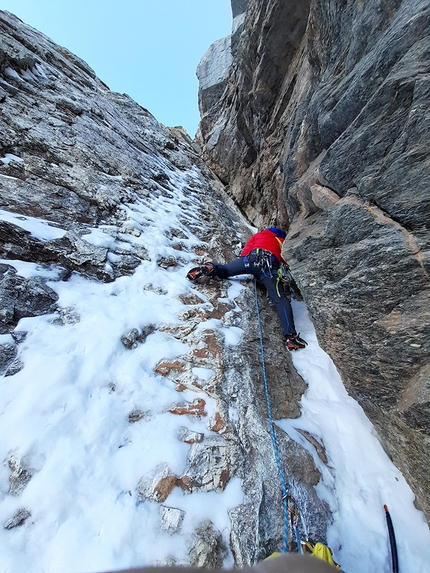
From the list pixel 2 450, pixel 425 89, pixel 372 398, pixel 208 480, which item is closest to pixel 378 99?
pixel 425 89

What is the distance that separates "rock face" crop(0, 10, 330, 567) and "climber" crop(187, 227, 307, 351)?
0.22 metres

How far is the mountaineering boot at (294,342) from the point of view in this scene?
13.6ft

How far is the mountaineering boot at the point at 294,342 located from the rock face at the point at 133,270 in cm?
18

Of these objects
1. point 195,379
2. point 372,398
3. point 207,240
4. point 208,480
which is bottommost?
point 208,480

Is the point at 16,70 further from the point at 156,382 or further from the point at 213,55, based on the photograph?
the point at 213,55

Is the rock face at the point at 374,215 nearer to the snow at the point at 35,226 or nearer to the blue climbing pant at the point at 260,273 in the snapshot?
the blue climbing pant at the point at 260,273

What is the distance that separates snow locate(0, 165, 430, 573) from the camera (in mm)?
1714

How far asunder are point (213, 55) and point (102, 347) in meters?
22.9

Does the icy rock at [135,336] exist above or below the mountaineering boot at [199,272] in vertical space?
below

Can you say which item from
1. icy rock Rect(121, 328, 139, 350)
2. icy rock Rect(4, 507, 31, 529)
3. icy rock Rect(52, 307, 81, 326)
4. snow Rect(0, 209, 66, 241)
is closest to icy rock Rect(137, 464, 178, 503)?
icy rock Rect(4, 507, 31, 529)

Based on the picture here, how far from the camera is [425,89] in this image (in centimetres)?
246

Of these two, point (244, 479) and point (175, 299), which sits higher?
point (175, 299)

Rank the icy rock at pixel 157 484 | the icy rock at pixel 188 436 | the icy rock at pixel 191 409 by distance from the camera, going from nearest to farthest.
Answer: the icy rock at pixel 157 484
the icy rock at pixel 188 436
the icy rock at pixel 191 409

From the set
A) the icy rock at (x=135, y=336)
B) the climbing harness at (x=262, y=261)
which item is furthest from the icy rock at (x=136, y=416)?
the climbing harness at (x=262, y=261)
